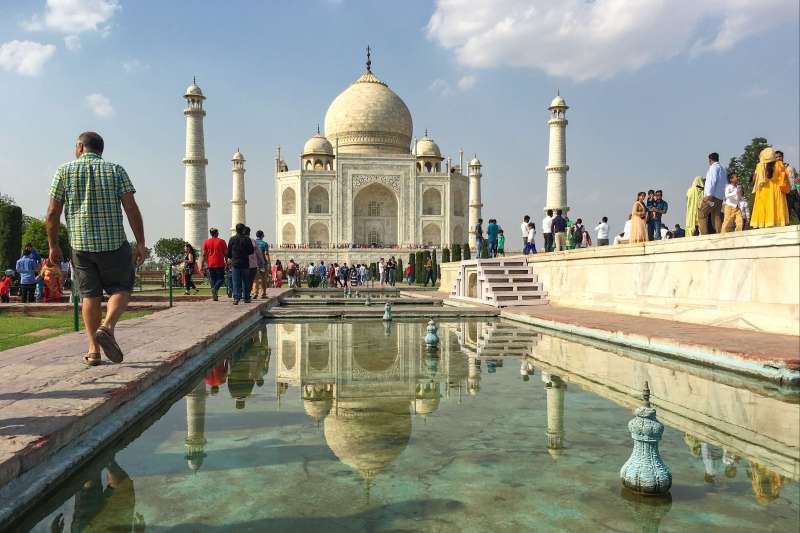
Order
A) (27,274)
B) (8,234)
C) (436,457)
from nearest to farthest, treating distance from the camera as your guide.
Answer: (436,457), (27,274), (8,234)

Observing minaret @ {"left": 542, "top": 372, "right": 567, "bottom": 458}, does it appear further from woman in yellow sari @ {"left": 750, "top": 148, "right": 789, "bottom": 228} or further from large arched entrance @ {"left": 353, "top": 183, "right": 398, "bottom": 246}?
large arched entrance @ {"left": 353, "top": 183, "right": 398, "bottom": 246}

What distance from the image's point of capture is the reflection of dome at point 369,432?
2398mm

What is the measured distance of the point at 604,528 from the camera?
178cm

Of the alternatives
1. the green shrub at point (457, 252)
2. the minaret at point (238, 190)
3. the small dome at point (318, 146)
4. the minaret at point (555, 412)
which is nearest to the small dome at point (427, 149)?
the small dome at point (318, 146)

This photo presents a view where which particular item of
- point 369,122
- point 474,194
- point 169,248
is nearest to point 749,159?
point 474,194

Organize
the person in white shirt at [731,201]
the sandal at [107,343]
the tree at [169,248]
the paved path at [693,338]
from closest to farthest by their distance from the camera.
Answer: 1. the sandal at [107,343]
2. the paved path at [693,338]
3. the person in white shirt at [731,201]
4. the tree at [169,248]

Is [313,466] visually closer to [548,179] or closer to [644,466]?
A: [644,466]

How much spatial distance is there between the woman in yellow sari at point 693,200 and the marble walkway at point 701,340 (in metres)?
3.16

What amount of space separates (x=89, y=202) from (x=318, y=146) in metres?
39.7

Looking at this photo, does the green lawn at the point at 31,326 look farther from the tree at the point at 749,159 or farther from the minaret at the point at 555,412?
the tree at the point at 749,159

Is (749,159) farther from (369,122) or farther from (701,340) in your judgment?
(701,340)

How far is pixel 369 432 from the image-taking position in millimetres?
2766

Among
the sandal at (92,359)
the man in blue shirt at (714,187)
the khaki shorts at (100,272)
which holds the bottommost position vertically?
the sandal at (92,359)

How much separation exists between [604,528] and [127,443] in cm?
193
